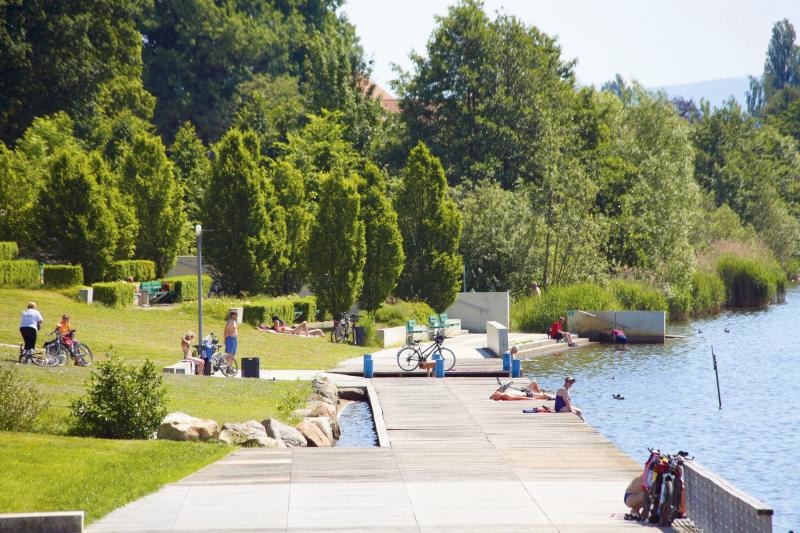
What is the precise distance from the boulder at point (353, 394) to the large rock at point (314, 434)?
766cm

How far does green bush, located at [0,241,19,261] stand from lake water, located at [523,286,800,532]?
21749 mm

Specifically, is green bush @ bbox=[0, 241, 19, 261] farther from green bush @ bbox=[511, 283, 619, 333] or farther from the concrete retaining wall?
the concrete retaining wall

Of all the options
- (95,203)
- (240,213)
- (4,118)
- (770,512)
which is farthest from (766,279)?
(770,512)

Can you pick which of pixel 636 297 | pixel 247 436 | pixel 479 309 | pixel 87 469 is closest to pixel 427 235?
pixel 479 309

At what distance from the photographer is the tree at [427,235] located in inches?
2117

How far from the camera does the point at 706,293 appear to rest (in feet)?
221

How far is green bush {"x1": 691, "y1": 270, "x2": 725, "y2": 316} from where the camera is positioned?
2645 inches

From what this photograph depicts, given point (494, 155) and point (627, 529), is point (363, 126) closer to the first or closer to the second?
point (494, 155)

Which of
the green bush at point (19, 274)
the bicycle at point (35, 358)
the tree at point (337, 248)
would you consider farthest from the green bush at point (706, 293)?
the bicycle at point (35, 358)

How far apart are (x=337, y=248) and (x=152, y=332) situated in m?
9.35

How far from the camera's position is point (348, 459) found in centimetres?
2250

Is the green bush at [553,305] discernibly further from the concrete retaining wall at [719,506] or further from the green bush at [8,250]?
the concrete retaining wall at [719,506]

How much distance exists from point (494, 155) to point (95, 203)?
32.4 meters

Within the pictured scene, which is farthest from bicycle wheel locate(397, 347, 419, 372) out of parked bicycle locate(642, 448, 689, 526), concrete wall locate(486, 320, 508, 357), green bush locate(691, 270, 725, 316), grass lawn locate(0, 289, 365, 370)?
green bush locate(691, 270, 725, 316)
